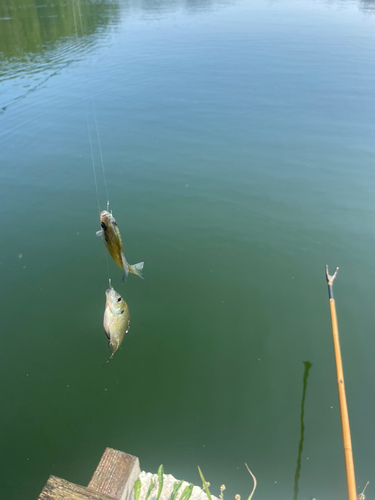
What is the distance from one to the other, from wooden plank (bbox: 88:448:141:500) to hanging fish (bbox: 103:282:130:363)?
99cm

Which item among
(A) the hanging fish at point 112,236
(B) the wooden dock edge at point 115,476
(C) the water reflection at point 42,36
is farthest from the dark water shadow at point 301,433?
(C) the water reflection at point 42,36

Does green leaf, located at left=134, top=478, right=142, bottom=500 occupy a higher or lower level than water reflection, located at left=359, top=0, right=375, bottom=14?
lower

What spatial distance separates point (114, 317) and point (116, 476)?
1.34m

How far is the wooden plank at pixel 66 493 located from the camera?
8.32 feet

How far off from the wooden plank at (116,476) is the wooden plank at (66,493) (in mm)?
446

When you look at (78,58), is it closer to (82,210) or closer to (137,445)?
(82,210)

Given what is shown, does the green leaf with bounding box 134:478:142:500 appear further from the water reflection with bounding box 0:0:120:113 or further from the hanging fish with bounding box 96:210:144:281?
the water reflection with bounding box 0:0:120:113

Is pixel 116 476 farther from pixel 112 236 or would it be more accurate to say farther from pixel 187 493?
pixel 112 236

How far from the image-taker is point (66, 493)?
2.56m

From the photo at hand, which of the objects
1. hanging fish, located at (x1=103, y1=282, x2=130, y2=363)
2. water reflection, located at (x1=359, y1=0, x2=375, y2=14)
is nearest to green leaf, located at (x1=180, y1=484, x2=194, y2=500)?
hanging fish, located at (x1=103, y1=282, x2=130, y2=363)

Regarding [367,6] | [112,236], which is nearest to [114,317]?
[112,236]

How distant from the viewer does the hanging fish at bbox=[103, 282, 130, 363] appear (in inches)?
113

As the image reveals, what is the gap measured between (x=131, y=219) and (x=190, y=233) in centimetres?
117

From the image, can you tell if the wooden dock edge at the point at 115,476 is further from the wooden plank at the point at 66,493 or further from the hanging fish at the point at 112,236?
the hanging fish at the point at 112,236
